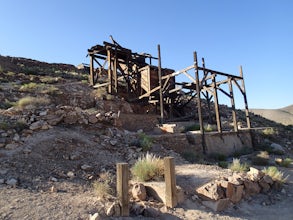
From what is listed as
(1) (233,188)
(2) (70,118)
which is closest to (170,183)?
(1) (233,188)

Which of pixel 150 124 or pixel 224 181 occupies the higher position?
pixel 150 124

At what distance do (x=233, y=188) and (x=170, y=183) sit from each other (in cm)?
198

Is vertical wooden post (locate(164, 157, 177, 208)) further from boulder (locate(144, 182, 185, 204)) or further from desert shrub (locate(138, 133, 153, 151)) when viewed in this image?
desert shrub (locate(138, 133, 153, 151))

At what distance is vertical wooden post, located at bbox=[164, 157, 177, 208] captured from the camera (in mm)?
5605

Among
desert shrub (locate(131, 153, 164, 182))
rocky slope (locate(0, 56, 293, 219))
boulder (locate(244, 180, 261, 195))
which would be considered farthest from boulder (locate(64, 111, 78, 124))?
boulder (locate(244, 180, 261, 195))

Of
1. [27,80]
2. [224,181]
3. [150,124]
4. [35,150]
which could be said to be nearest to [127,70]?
[150,124]

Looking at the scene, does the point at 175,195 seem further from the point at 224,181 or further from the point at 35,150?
the point at 35,150

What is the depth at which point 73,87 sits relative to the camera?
57.6ft

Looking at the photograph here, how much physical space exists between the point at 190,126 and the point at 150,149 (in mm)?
5934

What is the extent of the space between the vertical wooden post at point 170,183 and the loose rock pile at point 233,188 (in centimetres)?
96

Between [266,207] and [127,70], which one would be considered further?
[127,70]

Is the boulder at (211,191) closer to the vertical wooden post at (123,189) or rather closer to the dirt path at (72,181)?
the dirt path at (72,181)

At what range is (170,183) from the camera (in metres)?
5.60

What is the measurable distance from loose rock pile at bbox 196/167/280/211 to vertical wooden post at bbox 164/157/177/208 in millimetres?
964
